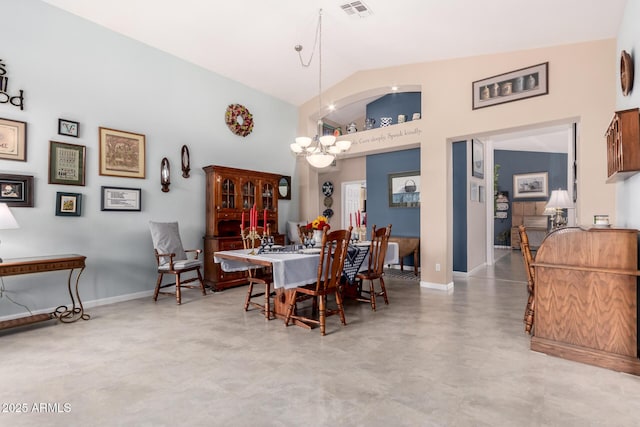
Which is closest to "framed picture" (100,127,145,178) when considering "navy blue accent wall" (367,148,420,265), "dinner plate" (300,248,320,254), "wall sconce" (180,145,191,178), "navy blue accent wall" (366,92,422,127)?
"wall sconce" (180,145,191,178)

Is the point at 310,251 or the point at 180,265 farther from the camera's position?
the point at 180,265

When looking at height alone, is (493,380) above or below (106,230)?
below

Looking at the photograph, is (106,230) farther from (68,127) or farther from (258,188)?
(258,188)

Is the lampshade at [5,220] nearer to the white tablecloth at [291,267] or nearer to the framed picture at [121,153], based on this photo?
the framed picture at [121,153]

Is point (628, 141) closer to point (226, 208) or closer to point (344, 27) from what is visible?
point (344, 27)

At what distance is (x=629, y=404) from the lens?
1.85 m

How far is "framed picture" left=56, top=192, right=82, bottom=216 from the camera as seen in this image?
12.2ft

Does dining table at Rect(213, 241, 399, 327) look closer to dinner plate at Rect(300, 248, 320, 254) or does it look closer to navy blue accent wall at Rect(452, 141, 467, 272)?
dinner plate at Rect(300, 248, 320, 254)

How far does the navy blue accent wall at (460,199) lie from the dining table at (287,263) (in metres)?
2.93

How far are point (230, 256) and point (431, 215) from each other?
3.07 m

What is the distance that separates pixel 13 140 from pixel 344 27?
12.9ft

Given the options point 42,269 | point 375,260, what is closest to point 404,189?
point 375,260

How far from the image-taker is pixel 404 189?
6.32 meters

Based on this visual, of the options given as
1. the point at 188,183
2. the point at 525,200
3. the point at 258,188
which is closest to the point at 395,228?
the point at 258,188
